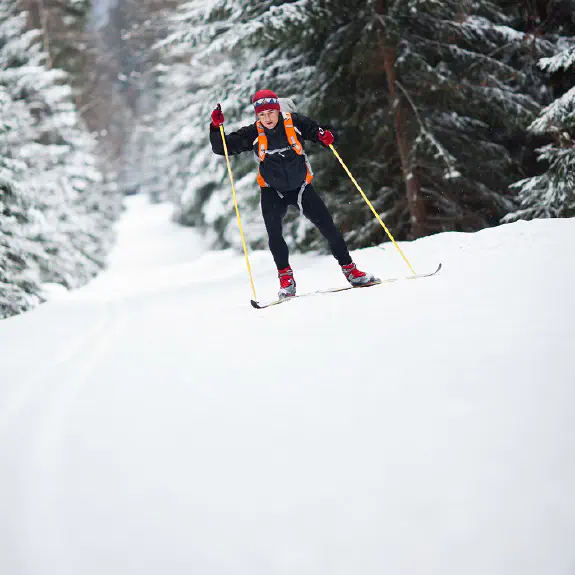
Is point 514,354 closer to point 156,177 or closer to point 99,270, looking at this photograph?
point 99,270

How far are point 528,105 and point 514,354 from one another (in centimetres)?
702

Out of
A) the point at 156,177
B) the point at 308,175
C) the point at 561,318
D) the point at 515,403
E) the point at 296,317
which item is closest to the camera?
the point at 515,403

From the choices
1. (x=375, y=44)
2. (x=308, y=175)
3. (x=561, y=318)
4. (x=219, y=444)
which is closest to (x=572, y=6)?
(x=375, y=44)

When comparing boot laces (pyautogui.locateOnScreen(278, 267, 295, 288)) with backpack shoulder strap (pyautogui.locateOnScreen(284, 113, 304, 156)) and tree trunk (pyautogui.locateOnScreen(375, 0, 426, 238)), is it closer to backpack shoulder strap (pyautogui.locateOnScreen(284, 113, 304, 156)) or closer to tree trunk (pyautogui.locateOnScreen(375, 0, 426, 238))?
backpack shoulder strap (pyautogui.locateOnScreen(284, 113, 304, 156))

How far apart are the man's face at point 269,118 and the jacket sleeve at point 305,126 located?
0.31 meters

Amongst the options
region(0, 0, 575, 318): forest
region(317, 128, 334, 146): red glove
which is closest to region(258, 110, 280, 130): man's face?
region(317, 128, 334, 146): red glove

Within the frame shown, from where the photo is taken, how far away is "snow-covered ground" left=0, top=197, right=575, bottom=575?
2.06 m

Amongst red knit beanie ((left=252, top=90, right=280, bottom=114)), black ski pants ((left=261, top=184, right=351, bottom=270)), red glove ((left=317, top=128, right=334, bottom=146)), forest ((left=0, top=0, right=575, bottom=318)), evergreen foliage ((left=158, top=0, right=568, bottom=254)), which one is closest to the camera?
red knit beanie ((left=252, top=90, right=280, bottom=114))

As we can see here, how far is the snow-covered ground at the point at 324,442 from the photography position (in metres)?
2.06

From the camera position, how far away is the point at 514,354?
3.07 metres

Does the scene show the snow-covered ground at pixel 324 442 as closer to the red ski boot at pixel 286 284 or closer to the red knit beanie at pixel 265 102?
the red ski boot at pixel 286 284

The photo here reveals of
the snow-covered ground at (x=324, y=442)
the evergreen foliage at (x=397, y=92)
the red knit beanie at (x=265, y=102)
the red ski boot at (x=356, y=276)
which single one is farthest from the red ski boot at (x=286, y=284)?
the evergreen foliage at (x=397, y=92)

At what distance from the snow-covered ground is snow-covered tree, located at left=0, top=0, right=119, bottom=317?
21.9ft

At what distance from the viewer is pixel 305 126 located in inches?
224
